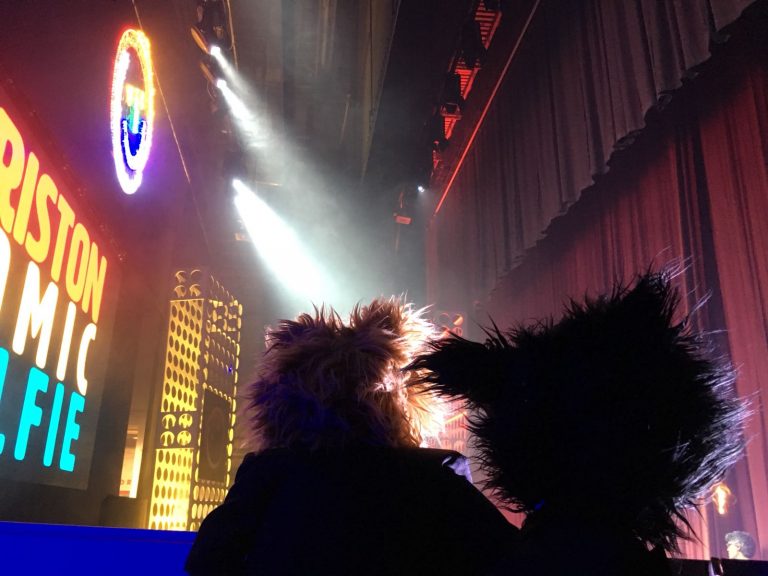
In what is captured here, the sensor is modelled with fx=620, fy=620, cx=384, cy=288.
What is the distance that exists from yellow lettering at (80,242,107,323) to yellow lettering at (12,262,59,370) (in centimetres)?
41

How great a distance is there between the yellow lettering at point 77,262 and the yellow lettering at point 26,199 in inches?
18.7

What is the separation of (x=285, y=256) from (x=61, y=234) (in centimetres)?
605

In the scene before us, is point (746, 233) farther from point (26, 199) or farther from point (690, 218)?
point (26, 199)

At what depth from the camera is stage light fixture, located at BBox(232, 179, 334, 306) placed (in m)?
8.08

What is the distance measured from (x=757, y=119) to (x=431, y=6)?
7.73 ft

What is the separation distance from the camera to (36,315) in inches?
81.0

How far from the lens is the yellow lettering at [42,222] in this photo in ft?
6.55

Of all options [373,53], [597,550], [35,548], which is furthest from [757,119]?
[373,53]

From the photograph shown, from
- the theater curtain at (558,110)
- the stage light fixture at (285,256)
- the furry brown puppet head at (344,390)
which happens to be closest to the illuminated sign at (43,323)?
the furry brown puppet head at (344,390)

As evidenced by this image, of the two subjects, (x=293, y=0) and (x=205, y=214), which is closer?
(x=293, y=0)

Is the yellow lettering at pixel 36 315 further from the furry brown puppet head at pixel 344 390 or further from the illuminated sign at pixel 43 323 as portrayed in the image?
the furry brown puppet head at pixel 344 390

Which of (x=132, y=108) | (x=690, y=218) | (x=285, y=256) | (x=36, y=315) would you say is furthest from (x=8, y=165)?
(x=285, y=256)

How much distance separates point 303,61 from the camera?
630cm

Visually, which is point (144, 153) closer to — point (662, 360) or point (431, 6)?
point (431, 6)
